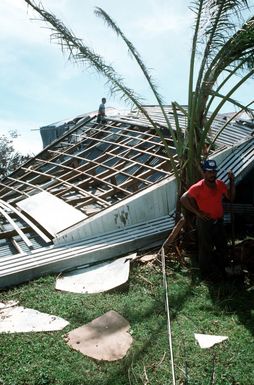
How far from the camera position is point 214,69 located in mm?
5992

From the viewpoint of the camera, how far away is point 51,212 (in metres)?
7.88

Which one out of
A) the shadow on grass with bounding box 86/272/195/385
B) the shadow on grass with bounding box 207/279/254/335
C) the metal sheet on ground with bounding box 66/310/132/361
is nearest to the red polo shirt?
the shadow on grass with bounding box 207/279/254/335

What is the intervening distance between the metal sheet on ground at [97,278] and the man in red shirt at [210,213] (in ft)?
4.10

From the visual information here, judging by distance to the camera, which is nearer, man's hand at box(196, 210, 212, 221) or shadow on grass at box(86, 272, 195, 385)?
shadow on grass at box(86, 272, 195, 385)

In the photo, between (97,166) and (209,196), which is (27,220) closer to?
(97,166)

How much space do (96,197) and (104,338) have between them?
14.1ft

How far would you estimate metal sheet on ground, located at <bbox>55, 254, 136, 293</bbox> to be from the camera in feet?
18.6

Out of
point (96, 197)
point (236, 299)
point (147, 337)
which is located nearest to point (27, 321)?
point (147, 337)

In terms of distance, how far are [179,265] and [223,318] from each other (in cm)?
168

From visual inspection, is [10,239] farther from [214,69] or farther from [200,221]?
[214,69]

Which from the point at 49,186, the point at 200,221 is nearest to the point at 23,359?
the point at 200,221

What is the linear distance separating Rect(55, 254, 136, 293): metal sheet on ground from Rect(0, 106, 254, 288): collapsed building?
25cm

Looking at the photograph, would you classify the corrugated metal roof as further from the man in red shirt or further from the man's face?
the man's face

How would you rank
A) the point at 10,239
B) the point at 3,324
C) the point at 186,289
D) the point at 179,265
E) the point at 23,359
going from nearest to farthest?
the point at 23,359 < the point at 3,324 < the point at 186,289 < the point at 179,265 < the point at 10,239
